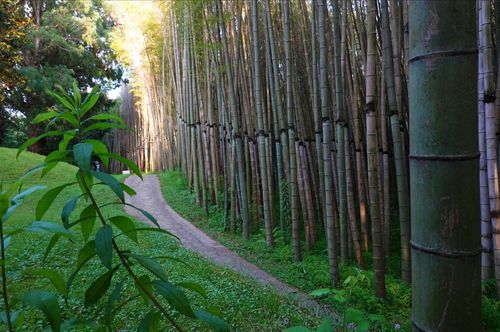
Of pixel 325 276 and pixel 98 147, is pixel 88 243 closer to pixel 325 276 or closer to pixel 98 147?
pixel 98 147

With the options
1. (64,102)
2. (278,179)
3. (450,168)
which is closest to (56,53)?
(278,179)

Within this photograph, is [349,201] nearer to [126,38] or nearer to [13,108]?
[126,38]

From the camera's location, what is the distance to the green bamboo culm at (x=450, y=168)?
57cm

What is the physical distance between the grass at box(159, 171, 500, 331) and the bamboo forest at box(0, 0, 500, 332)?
22mm

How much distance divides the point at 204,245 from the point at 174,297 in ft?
16.2

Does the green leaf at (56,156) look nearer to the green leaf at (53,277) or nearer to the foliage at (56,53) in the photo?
the green leaf at (53,277)

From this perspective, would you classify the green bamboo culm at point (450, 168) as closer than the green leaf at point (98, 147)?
Yes

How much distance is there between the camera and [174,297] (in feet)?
2.38

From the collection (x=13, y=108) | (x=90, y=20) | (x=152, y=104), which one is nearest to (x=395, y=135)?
(x=152, y=104)

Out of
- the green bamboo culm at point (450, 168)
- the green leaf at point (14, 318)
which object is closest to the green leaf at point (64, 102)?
the green leaf at point (14, 318)

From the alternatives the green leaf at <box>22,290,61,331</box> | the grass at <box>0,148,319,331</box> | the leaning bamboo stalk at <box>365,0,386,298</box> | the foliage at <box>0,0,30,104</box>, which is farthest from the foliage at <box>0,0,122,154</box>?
the green leaf at <box>22,290,61,331</box>

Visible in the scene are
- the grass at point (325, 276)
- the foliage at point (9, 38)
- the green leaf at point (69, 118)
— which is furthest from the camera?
the foliage at point (9, 38)

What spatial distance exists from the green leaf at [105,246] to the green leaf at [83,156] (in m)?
0.12

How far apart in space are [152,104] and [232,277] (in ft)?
37.7
